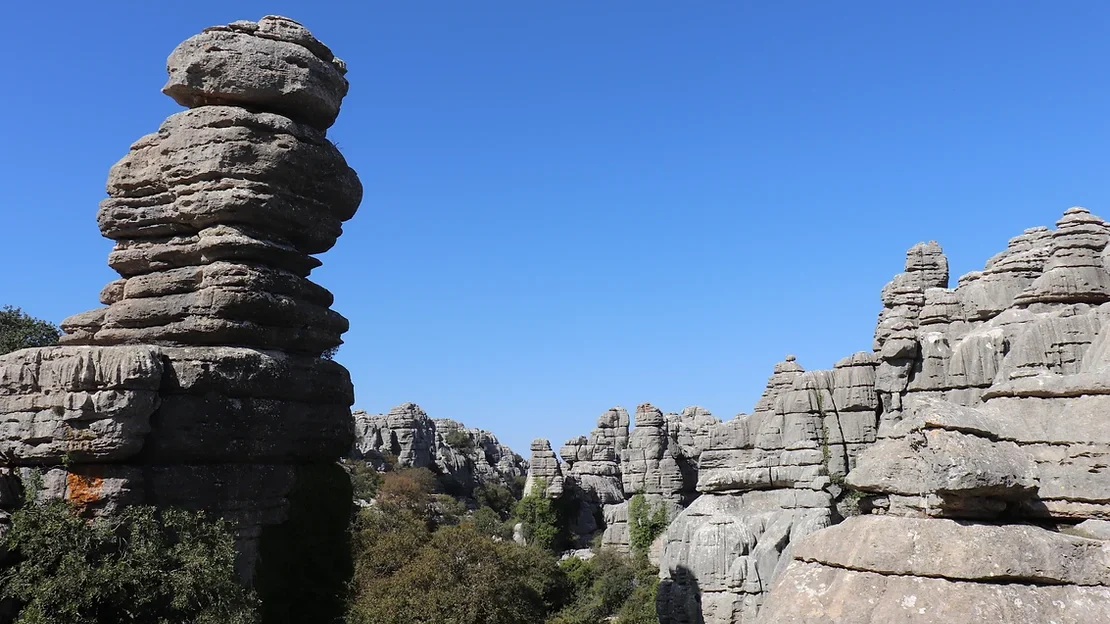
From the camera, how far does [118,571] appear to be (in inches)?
480

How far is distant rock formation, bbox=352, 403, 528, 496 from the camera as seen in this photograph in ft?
220

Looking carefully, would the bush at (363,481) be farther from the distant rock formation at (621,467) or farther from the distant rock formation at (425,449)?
the distant rock formation at (621,467)

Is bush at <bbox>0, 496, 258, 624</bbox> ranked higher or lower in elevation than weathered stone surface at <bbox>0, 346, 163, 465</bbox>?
lower

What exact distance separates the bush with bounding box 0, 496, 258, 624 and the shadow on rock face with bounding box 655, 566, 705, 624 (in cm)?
1822

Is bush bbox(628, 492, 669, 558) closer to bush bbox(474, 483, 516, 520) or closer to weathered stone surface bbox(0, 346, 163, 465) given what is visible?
bush bbox(474, 483, 516, 520)

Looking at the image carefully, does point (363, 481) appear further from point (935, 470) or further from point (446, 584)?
point (935, 470)

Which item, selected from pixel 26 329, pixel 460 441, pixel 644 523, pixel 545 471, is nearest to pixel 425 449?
pixel 460 441

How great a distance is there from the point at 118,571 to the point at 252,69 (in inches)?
364

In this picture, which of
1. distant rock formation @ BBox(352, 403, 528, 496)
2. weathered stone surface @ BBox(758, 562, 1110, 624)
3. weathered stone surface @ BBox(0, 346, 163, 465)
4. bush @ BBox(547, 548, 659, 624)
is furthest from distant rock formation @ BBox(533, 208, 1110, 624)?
distant rock formation @ BBox(352, 403, 528, 496)

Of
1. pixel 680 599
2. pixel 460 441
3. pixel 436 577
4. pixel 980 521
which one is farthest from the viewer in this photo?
pixel 460 441

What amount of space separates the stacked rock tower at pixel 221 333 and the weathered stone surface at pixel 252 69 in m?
0.03

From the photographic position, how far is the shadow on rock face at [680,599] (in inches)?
1108

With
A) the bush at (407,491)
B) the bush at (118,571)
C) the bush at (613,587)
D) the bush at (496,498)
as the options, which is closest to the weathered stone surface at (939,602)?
the bush at (118,571)

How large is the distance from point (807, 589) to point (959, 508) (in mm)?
1268
